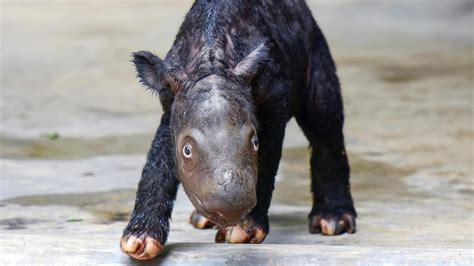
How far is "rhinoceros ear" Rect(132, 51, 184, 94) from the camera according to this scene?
5.90 m

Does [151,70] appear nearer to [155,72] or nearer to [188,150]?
[155,72]

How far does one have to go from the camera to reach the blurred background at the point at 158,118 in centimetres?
774

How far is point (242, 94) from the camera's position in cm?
577

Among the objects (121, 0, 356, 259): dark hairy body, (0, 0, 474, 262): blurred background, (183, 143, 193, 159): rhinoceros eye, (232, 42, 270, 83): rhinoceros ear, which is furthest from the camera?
(0, 0, 474, 262): blurred background

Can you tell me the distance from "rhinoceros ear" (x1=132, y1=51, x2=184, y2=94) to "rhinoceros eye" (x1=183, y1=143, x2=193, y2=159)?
1.33 ft

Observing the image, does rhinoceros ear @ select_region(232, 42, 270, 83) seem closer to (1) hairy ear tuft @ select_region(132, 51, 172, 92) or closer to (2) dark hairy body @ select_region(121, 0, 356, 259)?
(2) dark hairy body @ select_region(121, 0, 356, 259)

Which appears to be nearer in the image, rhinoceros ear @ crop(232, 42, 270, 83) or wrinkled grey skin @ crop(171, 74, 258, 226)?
wrinkled grey skin @ crop(171, 74, 258, 226)

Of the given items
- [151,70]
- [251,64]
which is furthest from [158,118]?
[251,64]

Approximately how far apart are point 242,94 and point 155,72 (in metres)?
0.48

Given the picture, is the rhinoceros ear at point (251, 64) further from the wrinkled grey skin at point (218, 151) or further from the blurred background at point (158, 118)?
the blurred background at point (158, 118)

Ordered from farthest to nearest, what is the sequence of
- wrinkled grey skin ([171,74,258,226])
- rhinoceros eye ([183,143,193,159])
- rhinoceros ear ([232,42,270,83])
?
rhinoceros ear ([232,42,270,83]) → rhinoceros eye ([183,143,193,159]) → wrinkled grey skin ([171,74,258,226])

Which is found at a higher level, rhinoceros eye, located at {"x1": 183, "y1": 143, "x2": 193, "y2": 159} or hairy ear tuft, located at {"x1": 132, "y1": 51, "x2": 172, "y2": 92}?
hairy ear tuft, located at {"x1": 132, "y1": 51, "x2": 172, "y2": 92}

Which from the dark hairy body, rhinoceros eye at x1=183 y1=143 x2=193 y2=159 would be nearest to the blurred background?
the dark hairy body

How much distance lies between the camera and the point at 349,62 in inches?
584
